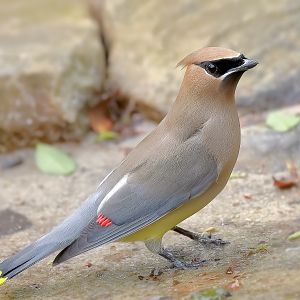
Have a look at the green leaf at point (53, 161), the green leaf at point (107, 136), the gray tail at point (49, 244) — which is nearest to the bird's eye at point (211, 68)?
the gray tail at point (49, 244)

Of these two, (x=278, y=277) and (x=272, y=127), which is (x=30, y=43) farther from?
(x=278, y=277)

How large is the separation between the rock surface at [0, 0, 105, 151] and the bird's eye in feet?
7.81

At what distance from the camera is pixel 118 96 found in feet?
21.1

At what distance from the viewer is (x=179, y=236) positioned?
4469 mm

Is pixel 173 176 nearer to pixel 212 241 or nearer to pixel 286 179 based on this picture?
pixel 212 241

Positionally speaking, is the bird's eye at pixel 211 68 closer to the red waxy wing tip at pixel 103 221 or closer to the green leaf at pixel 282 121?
the red waxy wing tip at pixel 103 221

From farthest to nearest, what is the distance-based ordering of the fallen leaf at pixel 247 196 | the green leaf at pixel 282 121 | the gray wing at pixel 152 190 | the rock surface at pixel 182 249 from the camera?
1. the green leaf at pixel 282 121
2. the fallen leaf at pixel 247 196
3. the gray wing at pixel 152 190
4. the rock surface at pixel 182 249

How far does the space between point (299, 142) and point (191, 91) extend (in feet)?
5.02

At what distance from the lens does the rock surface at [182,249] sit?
3631 millimetres

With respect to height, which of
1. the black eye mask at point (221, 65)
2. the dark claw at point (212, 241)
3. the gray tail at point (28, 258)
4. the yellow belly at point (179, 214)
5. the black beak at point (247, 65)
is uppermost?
the black eye mask at point (221, 65)

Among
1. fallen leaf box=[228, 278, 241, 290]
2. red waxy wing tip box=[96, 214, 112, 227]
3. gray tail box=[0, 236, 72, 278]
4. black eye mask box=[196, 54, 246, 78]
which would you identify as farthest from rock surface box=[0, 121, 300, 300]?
black eye mask box=[196, 54, 246, 78]

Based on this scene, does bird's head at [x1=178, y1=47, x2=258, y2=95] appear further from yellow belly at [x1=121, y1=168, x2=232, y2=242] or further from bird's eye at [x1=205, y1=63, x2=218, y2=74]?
yellow belly at [x1=121, y1=168, x2=232, y2=242]

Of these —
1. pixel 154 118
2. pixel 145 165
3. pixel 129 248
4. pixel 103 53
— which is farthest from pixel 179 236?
pixel 103 53

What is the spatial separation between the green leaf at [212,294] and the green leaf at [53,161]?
2344 millimetres
